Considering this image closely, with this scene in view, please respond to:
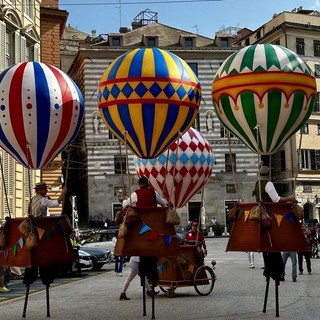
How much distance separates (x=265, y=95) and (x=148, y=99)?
223 centimetres

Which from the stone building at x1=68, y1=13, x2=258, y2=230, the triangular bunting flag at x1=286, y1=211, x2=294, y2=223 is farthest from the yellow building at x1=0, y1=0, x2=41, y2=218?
the stone building at x1=68, y1=13, x2=258, y2=230

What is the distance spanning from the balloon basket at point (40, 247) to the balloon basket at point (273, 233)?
2.81 meters

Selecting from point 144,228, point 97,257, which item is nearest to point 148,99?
point 144,228

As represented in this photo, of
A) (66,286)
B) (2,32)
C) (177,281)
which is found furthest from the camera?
(2,32)

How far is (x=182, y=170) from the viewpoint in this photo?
54.7ft

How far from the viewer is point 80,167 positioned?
197 feet

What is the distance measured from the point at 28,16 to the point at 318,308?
1003 inches

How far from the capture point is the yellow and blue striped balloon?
41.9ft

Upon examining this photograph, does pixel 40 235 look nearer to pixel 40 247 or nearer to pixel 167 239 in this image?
pixel 40 247

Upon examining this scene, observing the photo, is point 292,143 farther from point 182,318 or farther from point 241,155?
point 182,318

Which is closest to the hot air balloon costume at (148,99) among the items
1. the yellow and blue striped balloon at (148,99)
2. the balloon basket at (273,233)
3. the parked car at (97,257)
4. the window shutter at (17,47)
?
the yellow and blue striped balloon at (148,99)

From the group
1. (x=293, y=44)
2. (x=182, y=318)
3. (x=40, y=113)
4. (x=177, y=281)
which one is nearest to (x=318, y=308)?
(x=182, y=318)

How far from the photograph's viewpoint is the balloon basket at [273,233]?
10.5 m

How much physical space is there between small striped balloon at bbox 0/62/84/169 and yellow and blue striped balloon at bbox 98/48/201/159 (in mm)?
904
